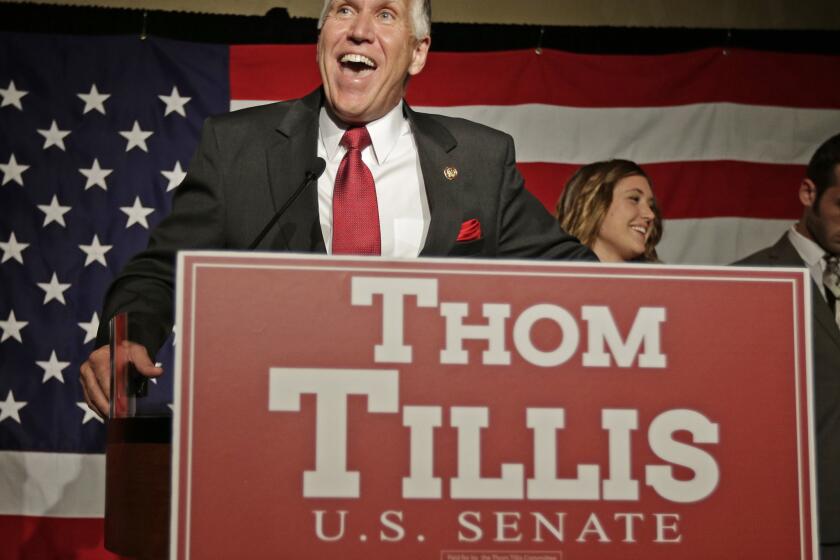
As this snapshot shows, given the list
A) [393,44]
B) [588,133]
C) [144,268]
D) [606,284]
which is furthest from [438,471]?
[588,133]

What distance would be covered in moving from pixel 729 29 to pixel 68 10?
86.1 inches

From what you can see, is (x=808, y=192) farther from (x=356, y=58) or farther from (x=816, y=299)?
(x=356, y=58)

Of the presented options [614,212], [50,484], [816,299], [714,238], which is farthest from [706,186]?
[50,484]

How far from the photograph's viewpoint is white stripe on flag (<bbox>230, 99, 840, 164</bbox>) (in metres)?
3.29

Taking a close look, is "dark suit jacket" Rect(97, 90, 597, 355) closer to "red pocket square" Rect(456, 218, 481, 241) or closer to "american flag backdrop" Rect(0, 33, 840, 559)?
"red pocket square" Rect(456, 218, 481, 241)

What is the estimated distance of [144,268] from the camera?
1.31 metres

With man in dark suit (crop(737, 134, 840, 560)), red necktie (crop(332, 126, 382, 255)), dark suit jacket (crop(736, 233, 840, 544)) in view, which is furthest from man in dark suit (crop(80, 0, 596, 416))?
dark suit jacket (crop(736, 233, 840, 544))

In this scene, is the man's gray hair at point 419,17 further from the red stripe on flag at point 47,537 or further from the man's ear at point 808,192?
the red stripe on flag at point 47,537

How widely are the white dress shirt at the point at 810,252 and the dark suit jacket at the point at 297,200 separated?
1493 mm

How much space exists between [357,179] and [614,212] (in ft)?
5.44

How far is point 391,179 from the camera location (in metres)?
1.59

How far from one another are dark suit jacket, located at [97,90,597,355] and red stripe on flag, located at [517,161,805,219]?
1691mm

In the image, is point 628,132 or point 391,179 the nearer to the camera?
point 391,179

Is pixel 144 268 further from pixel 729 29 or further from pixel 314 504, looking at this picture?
pixel 729 29
